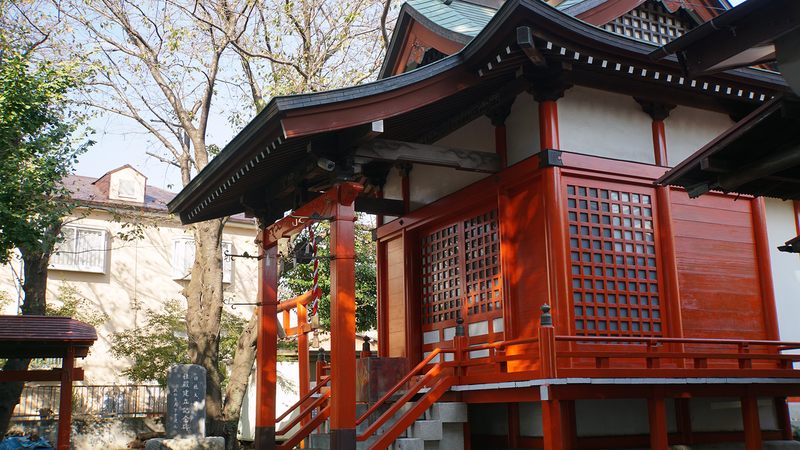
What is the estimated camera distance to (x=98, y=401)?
19.8 m

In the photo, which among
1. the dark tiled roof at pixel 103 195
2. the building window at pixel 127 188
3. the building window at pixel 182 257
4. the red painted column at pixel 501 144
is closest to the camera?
the red painted column at pixel 501 144

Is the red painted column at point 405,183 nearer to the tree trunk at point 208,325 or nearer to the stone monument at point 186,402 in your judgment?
the tree trunk at point 208,325

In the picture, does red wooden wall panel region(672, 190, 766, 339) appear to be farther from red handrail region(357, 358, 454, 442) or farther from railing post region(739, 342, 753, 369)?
red handrail region(357, 358, 454, 442)

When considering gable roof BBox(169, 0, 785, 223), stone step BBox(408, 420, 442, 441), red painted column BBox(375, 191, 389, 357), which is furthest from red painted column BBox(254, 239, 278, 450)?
stone step BBox(408, 420, 442, 441)

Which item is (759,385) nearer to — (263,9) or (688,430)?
(688,430)

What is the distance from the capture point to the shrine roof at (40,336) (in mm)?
9280

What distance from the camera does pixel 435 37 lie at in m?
10.5

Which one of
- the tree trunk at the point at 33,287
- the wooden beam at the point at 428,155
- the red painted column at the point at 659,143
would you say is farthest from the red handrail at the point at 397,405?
the tree trunk at the point at 33,287

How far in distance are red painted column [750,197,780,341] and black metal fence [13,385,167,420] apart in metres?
16.5

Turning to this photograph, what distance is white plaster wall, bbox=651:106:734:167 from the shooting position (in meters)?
9.56

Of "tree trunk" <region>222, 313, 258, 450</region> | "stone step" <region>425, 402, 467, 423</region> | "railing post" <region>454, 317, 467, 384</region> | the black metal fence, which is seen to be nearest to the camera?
"stone step" <region>425, 402, 467, 423</region>

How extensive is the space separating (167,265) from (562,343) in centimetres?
2028

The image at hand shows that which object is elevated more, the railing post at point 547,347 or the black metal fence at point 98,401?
the railing post at point 547,347

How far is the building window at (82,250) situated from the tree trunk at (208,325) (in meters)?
8.92
